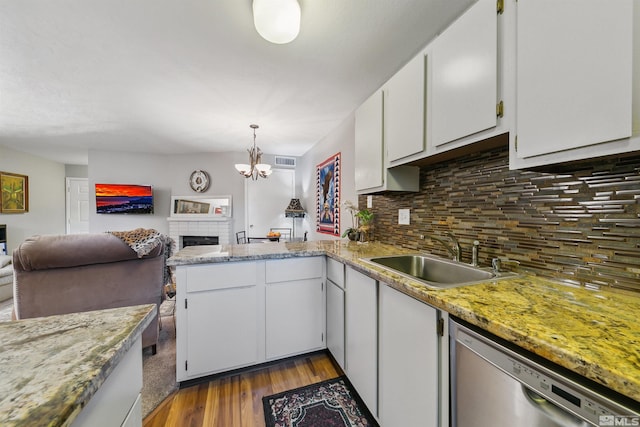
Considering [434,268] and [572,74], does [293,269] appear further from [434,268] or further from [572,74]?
[572,74]

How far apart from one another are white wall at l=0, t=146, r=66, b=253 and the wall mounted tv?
1.47 meters

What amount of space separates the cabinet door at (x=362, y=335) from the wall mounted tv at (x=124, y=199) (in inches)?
197

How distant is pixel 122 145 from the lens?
4273 mm

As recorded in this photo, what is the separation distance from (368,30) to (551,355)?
1855 millimetres

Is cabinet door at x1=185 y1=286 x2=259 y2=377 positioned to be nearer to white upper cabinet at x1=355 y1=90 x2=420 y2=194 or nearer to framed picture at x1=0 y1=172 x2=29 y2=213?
white upper cabinet at x1=355 y1=90 x2=420 y2=194

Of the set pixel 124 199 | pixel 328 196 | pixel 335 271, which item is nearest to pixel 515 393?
pixel 335 271

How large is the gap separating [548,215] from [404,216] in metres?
0.95

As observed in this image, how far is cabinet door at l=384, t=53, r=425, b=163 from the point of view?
53.5 inches

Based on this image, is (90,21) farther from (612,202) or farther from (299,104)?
(612,202)

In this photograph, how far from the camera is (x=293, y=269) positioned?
1795 millimetres

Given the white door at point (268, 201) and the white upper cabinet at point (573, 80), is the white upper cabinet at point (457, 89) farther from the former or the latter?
the white door at point (268, 201)

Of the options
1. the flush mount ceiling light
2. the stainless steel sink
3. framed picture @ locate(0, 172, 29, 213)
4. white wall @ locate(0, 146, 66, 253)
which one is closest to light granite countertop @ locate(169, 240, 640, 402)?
the stainless steel sink

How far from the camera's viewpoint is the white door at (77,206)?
5.54 metres

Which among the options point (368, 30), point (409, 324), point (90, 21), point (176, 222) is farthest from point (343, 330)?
point (176, 222)
